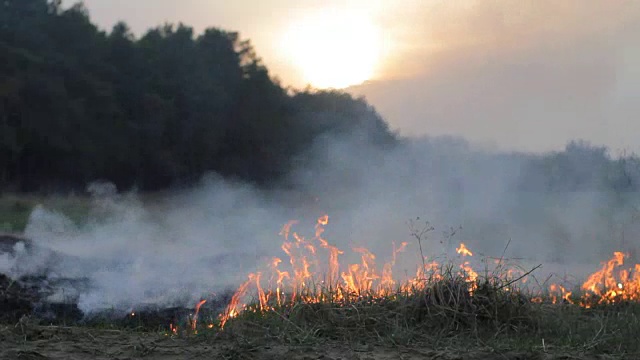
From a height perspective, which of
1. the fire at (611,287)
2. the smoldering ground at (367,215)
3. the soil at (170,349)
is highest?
the smoldering ground at (367,215)

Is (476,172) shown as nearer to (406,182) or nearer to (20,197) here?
(406,182)

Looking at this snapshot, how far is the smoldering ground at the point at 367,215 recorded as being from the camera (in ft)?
43.9

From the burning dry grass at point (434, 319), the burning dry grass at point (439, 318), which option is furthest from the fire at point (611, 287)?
the burning dry grass at point (439, 318)

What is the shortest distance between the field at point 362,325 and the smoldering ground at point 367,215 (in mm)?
3294

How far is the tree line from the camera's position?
18.2 m

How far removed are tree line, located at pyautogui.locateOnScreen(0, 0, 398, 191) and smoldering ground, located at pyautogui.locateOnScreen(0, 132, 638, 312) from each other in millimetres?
709

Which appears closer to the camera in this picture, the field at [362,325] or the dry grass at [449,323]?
the field at [362,325]

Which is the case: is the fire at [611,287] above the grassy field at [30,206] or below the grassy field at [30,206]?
below

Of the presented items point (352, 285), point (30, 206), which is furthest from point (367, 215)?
point (352, 285)

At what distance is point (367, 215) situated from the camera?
1720cm

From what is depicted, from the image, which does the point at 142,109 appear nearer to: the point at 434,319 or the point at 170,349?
the point at 434,319

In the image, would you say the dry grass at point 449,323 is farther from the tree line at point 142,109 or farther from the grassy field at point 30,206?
the tree line at point 142,109

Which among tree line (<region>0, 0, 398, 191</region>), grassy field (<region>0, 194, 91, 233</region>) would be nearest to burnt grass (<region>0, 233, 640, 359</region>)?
grassy field (<region>0, 194, 91, 233</region>)

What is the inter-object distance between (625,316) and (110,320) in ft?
16.9
